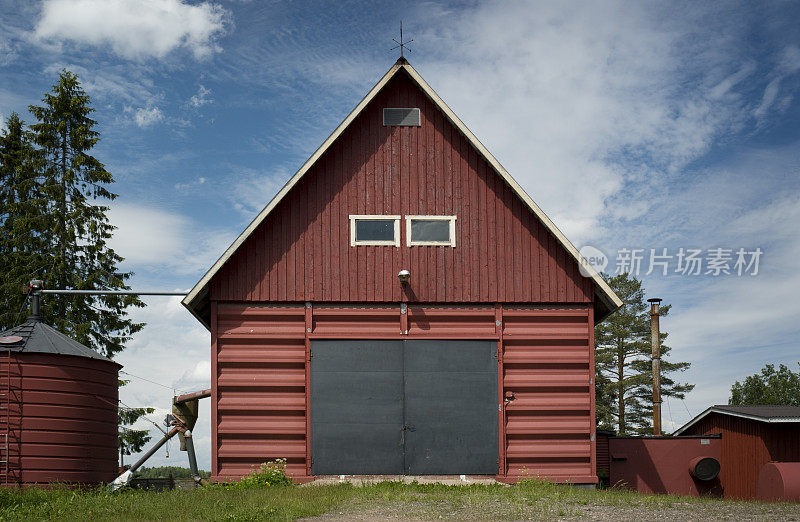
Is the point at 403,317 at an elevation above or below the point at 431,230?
below

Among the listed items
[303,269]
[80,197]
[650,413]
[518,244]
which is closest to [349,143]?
[303,269]

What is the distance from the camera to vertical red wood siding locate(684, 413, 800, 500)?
78.1 ft

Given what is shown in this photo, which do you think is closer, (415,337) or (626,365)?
(415,337)

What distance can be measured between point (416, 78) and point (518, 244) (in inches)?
176

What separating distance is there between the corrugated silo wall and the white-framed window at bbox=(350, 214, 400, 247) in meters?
1.50

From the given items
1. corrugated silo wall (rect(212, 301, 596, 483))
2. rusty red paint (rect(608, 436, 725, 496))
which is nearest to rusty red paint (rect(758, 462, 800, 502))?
rusty red paint (rect(608, 436, 725, 496))

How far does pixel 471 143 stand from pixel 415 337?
463 cm

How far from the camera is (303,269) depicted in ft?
56.5

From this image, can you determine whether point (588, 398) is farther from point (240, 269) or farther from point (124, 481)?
point (124, 481)

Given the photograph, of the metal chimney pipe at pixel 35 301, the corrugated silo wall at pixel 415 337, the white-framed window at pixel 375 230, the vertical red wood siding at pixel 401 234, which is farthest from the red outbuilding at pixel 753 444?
the metal chimney pipe at pixel 35 301

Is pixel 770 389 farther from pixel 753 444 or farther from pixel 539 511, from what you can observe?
pixel 539 511

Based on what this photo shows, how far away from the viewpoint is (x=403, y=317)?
56.5 feet

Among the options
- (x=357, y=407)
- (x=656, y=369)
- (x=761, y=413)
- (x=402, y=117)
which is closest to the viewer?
(x=357, y=407)

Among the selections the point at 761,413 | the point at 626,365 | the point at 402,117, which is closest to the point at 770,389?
the point at 626,365
